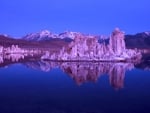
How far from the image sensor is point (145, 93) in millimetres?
14641

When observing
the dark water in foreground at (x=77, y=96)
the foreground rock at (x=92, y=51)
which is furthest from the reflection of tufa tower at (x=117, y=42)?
the dark water in foreground at (x=77, y=96)

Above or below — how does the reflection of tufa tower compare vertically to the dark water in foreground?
above

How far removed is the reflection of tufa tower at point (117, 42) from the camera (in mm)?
41513

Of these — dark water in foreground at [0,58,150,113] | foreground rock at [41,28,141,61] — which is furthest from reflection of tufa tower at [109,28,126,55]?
dark water in foreground at [0,58,150,113]

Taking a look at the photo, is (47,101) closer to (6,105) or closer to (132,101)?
(6,105)

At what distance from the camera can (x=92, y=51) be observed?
127ft

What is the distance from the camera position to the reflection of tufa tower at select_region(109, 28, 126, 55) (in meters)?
41.5

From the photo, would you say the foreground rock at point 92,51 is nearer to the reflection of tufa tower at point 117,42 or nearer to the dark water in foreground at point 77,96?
the reflection of tufa tower at point 117,42

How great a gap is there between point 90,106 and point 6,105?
8.78 feet

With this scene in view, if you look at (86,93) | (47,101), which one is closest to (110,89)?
(86,93)

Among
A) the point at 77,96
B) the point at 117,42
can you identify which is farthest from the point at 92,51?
the point at 77,96

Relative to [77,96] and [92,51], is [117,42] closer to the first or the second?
[92,51]

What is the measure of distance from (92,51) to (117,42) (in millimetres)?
5212

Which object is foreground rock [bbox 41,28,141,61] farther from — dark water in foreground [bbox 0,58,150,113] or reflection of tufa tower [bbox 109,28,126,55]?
dark water in foreground [bbox 0,58,150,113]
